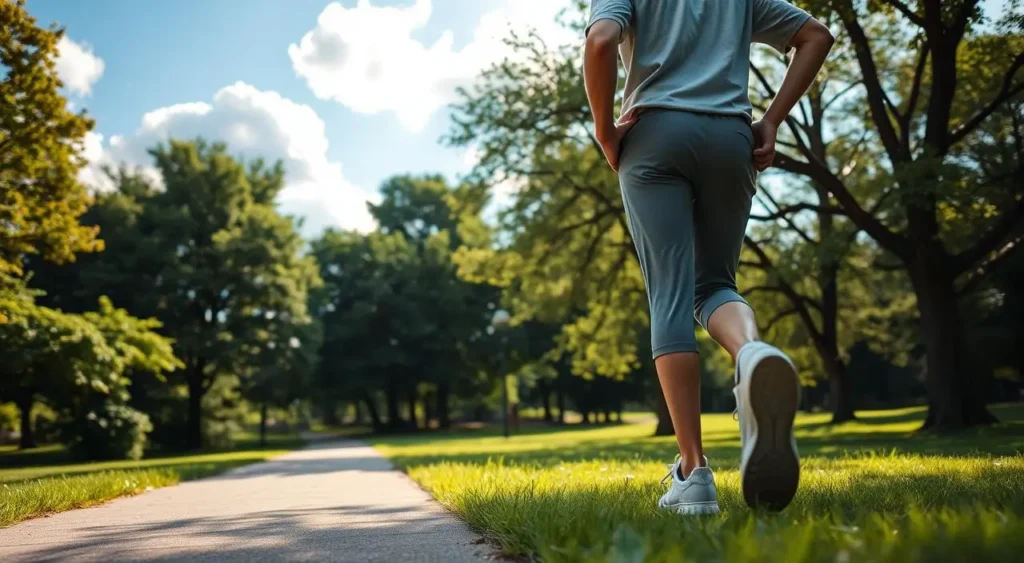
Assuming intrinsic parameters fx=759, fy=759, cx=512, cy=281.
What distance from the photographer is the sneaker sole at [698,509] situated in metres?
2.68

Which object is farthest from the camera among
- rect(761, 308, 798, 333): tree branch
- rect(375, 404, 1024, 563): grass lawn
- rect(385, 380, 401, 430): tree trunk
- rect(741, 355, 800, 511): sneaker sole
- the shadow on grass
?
rect(385, 380, 401, 430): tree trunk

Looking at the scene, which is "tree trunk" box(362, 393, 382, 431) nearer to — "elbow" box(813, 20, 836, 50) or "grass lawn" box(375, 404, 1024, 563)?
"grass lawn" box(375, 404, 1024, 563)

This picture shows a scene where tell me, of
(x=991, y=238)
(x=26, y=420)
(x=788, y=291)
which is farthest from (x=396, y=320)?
(x=991, y=238)

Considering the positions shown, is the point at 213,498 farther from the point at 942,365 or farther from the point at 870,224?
the point at 942,365

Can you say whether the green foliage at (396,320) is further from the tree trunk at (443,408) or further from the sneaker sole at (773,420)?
the sneaker sole at (773,420)

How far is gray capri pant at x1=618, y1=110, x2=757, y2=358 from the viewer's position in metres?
2.87

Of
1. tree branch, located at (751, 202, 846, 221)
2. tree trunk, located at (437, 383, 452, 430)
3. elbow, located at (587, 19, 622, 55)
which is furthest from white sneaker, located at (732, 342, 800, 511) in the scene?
tree trunk, located at (437, 383, 452, 430)

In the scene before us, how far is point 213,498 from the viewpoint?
601 centimetres

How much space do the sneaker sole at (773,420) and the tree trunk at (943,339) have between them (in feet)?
42.1

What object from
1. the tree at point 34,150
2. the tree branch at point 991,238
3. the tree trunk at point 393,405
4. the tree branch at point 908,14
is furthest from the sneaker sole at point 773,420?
the tree trunk at point 393,405

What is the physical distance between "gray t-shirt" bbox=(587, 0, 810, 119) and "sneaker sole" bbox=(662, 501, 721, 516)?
146 cm

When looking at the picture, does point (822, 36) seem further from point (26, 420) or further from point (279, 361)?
point (26, 420)

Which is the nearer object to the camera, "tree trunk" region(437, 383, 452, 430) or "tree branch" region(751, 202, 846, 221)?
"tree branch" region(751, 202, 846, 221)

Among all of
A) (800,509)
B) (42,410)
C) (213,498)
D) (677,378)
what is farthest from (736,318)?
(42,410)
